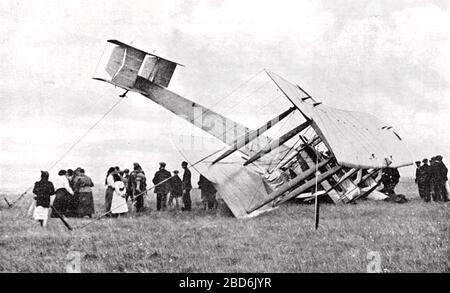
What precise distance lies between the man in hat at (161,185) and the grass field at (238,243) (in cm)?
257

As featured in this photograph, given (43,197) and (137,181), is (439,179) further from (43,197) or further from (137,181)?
(43,197)

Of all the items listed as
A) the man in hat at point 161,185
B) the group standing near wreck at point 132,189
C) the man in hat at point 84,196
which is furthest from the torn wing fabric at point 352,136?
the man in hat at point 84,196

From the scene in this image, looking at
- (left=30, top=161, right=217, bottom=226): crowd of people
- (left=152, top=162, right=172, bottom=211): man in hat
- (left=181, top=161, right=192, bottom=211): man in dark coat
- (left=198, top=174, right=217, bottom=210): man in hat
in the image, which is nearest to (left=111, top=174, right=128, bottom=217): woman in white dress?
(left=30, top=161, right=217, bottom=226): crowd of people

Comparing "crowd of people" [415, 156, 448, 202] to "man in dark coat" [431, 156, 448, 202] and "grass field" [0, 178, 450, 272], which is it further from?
"grass field" [0, 178, 450, 272]

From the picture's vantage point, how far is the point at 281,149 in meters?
18.6

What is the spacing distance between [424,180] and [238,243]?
37.3 feet

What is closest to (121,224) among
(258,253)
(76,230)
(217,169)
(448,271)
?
(76,230)

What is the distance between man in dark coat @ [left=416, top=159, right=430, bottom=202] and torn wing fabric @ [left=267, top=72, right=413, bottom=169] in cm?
245

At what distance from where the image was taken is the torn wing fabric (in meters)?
11.8

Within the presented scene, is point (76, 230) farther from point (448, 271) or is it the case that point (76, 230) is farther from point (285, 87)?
point (448, 271)

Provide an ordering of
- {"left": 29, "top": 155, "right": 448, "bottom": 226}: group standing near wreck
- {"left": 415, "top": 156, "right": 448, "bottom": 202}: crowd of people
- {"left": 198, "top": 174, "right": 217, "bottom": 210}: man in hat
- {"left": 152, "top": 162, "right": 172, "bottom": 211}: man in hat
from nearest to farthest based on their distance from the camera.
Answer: {"left": 29, "top": 155, "right": 448, "bottom": 226}: group standing near wreck < {"left": 198, "top": 174, "right": 217, "bottom": 210}: man in hat < {"left": 152, "top": 162, "right": 172, "bottom": 211}: man in hat < {"left": 415, "top": 156, "right": 448, "bottom": 202}: crowd of people

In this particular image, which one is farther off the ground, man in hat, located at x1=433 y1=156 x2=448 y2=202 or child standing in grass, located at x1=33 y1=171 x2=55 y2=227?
man in hat, located at x1=433 y1=156 x2=448 y2=202

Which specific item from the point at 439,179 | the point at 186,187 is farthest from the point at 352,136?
the point at 439,179

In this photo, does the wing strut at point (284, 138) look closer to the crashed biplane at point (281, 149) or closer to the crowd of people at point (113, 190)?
the crashed biplane at point (281, 149)
